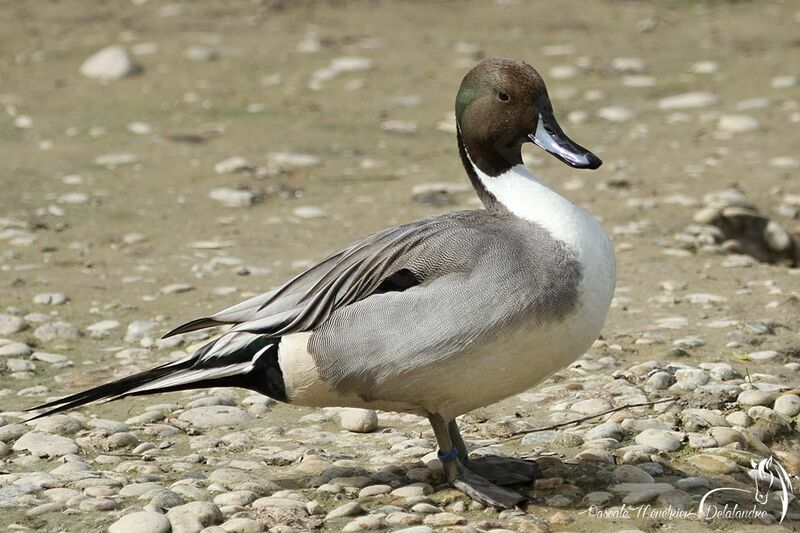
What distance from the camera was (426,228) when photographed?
12.2 feet

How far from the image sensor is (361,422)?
428 centimetres

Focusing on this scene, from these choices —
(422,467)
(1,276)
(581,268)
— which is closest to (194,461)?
(422,467)

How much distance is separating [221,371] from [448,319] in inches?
28.5

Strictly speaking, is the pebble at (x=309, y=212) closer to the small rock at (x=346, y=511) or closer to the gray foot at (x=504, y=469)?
the gray foot at (x=504, y=469)

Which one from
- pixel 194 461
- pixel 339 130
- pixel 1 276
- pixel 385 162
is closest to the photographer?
pixel 194 461

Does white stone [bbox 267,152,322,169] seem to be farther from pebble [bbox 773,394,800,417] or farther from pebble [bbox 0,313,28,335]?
pebble [bbox 773,394,800,417]

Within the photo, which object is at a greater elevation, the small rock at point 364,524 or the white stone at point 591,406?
the small rock at point 364,524

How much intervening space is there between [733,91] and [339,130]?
3084 millimetres

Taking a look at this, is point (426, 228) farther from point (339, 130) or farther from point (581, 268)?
point (339, 130)

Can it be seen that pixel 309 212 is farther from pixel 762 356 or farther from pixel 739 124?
pixel 739 124

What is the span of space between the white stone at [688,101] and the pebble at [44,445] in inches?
231

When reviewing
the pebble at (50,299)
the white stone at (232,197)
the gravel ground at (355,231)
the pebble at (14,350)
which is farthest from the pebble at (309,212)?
the pebble at (14,350)

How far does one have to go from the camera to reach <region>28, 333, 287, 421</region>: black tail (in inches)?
141

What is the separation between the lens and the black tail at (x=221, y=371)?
3584 millimetres
